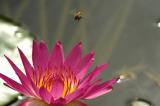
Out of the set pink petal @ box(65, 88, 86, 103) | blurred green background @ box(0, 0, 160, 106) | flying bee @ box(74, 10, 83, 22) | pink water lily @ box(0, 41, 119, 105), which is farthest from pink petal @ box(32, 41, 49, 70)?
flying bee @ box(74, 10, 83, 22)

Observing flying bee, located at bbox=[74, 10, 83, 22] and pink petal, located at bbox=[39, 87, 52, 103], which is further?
flying bee, located at bbox=[74, 10, 83, 22]

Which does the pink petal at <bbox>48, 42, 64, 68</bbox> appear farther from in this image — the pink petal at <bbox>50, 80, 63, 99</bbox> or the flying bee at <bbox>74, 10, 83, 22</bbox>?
the flying bee at <bbox>74, 10, 83, 22</bbox>

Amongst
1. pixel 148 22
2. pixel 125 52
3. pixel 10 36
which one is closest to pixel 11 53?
pixel 10 36

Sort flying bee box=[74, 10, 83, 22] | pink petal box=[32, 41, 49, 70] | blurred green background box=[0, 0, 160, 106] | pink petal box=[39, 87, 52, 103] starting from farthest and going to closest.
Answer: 1. flying bee box=[74, 10, 83, 22]
2. blurred green background box=[0, 0, 160, 106]
3. pink petal box=[32, 41, 49, 70]
4. pink petal box=[39, 87, 52, 103]

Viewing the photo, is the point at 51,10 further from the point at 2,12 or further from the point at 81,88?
the point at 81,88

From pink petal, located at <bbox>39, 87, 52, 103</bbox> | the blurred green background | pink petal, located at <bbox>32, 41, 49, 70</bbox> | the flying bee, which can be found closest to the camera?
pink petal, located at <bbox>39, 87, 52, 103</bbox>

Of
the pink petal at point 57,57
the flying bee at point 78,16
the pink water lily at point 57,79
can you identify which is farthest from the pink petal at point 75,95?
the flying bee at point 78,16

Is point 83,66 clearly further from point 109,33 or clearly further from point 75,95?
point 109,33
